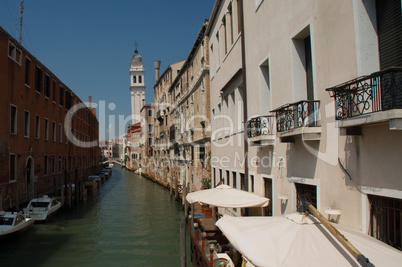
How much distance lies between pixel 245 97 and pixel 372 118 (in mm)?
5328

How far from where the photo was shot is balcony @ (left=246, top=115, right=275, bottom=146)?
6.76 meters

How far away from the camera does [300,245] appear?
3.04m

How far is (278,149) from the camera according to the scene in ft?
21.5

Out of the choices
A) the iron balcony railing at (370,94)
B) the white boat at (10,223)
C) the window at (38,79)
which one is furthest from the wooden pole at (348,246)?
the window at (38,79)

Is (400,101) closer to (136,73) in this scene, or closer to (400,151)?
(400,151)

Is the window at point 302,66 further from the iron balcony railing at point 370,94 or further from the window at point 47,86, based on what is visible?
the window at point 47,86

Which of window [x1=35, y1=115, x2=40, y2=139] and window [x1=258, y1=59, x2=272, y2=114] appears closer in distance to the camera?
window [x1=258, y1=59, x2=272, y2=114]

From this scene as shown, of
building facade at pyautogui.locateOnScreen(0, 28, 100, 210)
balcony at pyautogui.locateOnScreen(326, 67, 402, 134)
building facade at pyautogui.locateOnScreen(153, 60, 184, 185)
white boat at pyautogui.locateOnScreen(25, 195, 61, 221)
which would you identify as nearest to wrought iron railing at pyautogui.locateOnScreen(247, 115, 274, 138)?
balcony at pyautogui.locateOnScreen(326, 67, 402, 134)

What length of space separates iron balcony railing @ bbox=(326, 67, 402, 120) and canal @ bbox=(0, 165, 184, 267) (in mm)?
7881

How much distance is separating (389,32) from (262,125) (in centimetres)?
363

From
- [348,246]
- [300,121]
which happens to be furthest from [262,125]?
[348,246]

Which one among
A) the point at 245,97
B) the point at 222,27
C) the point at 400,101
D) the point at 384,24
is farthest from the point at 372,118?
the point at 222,27

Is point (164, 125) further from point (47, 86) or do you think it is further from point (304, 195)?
point (304, 195)

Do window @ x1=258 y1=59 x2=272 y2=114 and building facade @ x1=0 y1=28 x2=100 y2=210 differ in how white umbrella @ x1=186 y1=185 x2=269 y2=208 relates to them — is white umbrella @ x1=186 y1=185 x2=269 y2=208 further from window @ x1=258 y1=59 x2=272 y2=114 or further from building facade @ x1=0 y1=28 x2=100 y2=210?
building facade @ x1=0 y1=28 x2=100 y2=210
